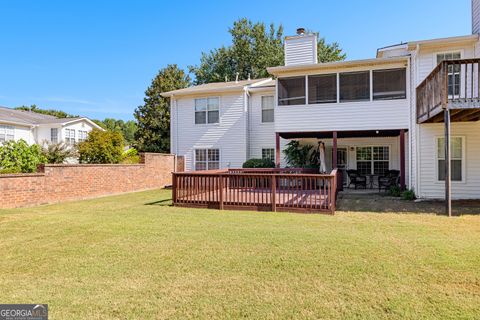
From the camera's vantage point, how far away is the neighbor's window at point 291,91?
523 inches

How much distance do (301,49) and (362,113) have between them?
4.93 metres

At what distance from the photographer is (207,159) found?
57.9ft

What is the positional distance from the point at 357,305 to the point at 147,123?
79.9 ft

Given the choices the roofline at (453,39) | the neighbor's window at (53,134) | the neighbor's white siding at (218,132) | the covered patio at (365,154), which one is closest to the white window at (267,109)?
the neighbor's white siding at (218,132)

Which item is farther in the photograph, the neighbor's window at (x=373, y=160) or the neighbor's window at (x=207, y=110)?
the neighbor's window at (x=207, y=110)

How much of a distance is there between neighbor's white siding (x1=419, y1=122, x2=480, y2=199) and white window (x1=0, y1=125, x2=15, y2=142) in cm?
2624

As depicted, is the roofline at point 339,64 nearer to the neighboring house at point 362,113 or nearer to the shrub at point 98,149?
the neighboring house at point 362,113

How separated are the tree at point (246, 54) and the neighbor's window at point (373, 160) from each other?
1738 cm

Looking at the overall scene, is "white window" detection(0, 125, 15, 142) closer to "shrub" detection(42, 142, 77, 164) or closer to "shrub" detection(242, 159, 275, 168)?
"shrub" detection(42, 142, 77, 164)

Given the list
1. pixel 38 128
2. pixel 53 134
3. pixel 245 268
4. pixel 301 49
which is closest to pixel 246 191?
pixel 245 268

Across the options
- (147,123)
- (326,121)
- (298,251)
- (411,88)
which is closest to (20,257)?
(298,251)

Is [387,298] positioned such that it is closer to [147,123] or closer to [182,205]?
[182,205]

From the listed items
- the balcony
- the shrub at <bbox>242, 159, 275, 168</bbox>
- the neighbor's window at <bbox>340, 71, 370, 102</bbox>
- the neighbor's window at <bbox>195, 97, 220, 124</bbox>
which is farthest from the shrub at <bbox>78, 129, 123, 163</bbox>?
the balcony

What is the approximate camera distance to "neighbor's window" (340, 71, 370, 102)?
12.4 meters
